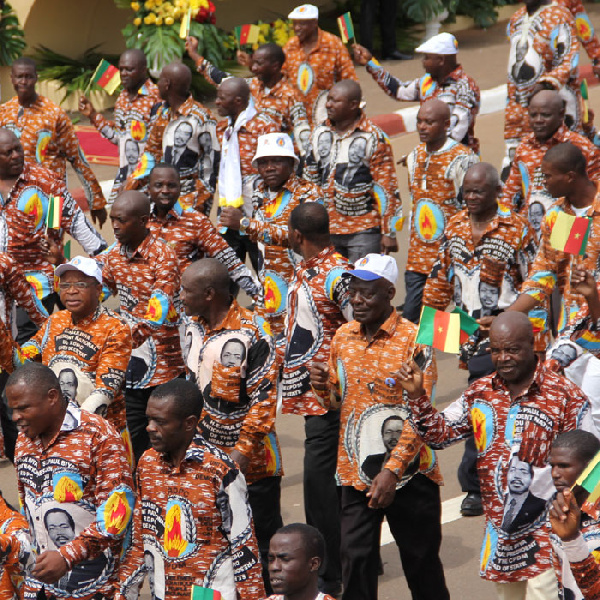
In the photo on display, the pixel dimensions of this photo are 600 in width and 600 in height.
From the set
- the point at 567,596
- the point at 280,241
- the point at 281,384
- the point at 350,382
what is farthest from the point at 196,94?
the point at 567,596

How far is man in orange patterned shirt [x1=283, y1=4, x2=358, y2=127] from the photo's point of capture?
13133 millimetres

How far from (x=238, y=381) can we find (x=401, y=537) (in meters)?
1.10

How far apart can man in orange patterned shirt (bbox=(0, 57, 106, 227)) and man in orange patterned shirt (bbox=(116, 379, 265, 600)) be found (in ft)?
20.4

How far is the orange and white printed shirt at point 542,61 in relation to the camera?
466 inches

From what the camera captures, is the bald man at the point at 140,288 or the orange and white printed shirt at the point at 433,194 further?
the orange and white printed shirt at the point at 433,194

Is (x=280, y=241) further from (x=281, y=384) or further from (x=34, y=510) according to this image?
(x=34, y=510)

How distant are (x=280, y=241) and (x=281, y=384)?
53.2 inches

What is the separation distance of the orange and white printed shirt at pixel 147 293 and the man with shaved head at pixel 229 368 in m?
1.25

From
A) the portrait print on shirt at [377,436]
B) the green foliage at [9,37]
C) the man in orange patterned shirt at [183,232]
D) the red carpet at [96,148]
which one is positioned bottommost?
the red carpet at [96,148]

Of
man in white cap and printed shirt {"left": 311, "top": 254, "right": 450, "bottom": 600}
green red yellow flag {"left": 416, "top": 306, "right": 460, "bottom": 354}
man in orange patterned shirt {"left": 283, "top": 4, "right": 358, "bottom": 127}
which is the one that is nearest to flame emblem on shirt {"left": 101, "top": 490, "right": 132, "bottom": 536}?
man in white cap and printed shirt {"left": 311, "top": 254, "right": 450, "bottom": 600}

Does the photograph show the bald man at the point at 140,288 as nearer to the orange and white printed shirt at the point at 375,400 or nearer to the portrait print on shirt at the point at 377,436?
the orange and white printed shirt at the point at 375,400

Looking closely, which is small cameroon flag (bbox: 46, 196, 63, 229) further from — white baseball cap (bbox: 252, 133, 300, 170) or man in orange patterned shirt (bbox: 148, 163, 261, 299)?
white baseball cap (bbox: 252, 133, 300, 170)

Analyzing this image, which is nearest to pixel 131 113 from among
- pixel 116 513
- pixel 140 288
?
pixel 140 288

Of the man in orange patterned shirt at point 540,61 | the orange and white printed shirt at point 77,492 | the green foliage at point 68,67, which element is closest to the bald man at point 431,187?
the man in orange patterned shirt at point 540,61
